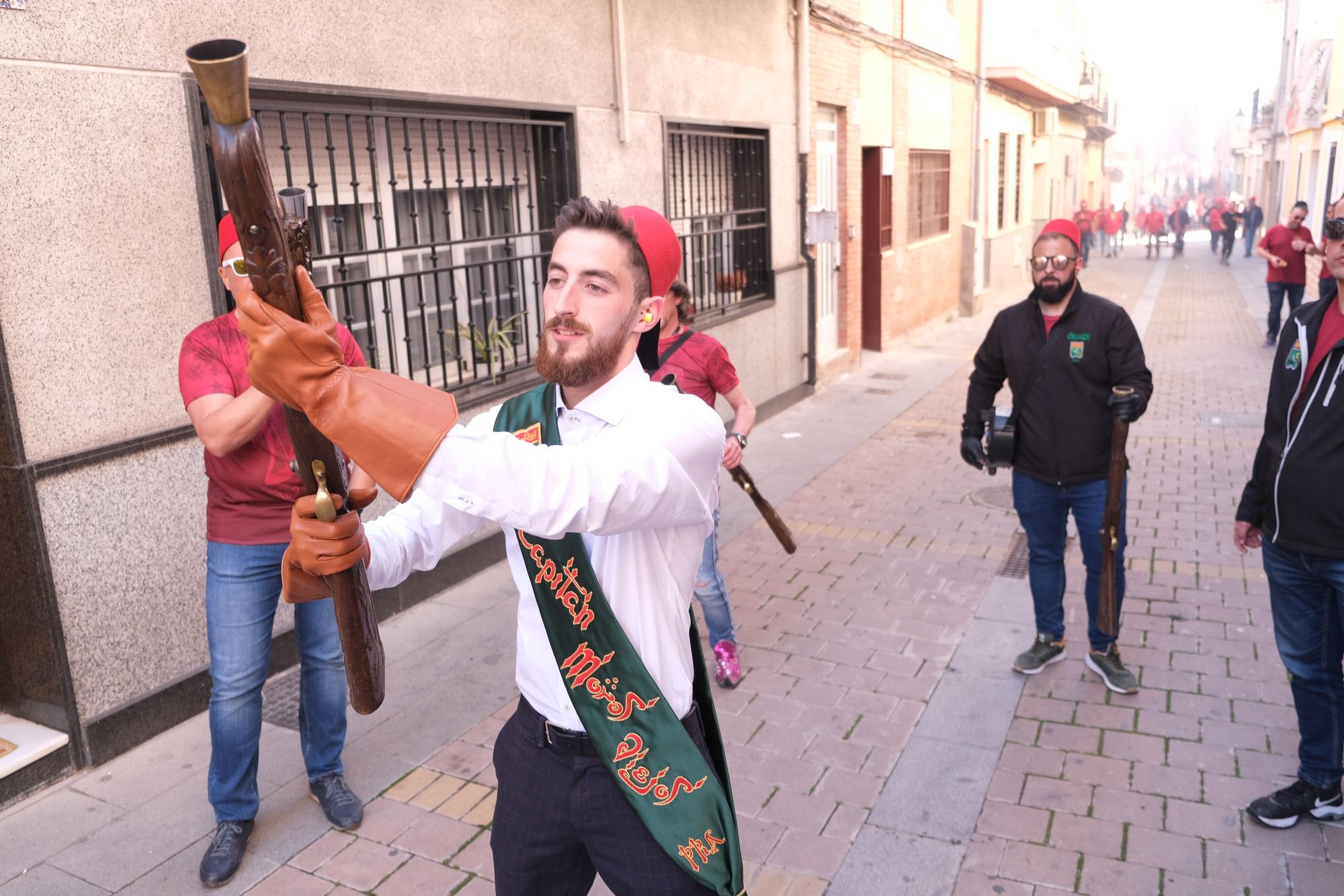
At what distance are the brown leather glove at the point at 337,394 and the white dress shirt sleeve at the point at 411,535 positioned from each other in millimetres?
579

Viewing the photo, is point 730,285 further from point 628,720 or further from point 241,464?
point 628,720

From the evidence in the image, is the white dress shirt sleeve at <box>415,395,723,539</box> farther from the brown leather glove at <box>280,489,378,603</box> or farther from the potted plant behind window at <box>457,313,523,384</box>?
the potted plant behind window at <box>457,313,523,384</box>

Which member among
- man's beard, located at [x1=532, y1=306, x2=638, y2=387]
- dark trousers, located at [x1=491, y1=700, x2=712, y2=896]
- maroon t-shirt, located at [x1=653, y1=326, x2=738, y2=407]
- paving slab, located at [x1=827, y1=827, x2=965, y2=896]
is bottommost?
paving slab, located at [x1=827, y1=827, x2=965, y2=896]

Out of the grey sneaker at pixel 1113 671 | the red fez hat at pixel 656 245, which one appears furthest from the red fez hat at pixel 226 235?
the grey sneaker at pixel 1113 671

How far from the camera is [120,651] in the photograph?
4.23 metres

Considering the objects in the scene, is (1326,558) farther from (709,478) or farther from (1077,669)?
(709,478)

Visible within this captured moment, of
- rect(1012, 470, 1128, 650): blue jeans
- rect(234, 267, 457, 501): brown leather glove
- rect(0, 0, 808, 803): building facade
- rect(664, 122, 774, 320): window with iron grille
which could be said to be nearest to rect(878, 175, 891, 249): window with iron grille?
rect(664, 122, 774, 320): window with iron grille

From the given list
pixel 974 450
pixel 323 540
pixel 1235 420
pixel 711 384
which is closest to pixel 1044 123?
pixel 1235 420

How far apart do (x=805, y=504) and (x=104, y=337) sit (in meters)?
4.86

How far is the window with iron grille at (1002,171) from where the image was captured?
71.8 feet

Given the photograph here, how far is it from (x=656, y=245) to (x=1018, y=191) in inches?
944

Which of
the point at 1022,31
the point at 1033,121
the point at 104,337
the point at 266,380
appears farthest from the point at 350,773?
the point at 1033,121

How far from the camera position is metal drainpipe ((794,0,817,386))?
10711mm

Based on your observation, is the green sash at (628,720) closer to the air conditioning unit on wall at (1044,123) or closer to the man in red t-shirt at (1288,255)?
the man in red t-shirt at (1288,255)
